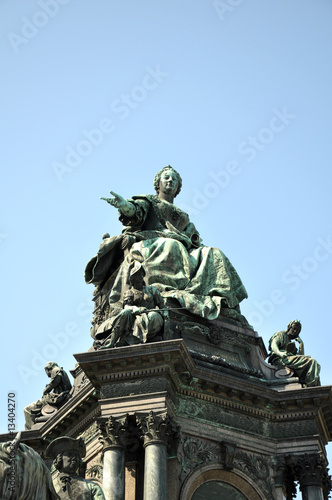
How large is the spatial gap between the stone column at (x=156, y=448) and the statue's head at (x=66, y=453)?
1.62m

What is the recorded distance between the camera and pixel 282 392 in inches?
1040

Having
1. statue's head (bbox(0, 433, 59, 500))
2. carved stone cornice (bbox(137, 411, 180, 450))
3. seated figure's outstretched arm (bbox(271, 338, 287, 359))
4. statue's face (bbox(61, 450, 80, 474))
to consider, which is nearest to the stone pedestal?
carved stone cornice (bbox(137, 411, 180, 450))

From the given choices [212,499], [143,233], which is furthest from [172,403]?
[143,233]

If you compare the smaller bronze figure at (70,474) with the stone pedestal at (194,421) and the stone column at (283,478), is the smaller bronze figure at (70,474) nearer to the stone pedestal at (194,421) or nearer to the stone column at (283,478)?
the stone pedestal at (194,421)

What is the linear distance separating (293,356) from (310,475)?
3.38 m

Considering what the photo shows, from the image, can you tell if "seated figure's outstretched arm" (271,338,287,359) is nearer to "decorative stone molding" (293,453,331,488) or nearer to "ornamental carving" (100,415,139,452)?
"decorative stone molding" (293,453,331,488)

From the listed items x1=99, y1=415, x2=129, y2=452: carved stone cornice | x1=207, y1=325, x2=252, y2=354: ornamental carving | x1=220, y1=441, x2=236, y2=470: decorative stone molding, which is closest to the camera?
x1=99, y1=415, x2=129, y2=452: carved stone cornice

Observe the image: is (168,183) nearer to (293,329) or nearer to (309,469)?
(293,329)

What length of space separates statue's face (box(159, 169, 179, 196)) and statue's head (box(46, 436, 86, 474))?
10691mm

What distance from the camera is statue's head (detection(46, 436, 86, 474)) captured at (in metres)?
22.4

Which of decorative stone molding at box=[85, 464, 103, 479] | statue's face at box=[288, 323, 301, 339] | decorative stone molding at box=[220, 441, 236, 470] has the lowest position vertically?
decorative stone molding at box=[85, 464, 103, 479]

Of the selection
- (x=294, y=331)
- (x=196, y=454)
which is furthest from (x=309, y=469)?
(x=294, y=331)

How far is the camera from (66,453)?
2255 cm

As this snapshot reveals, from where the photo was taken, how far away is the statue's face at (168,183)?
104 feet
